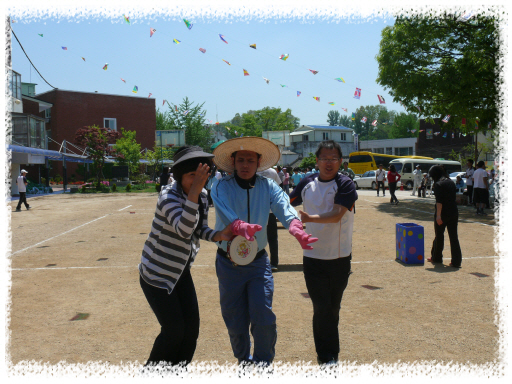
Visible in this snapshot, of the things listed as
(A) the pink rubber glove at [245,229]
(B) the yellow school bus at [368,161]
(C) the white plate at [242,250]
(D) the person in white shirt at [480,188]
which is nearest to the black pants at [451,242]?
(C) the white plate at [242,250]

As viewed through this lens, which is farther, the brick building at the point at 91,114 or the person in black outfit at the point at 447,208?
the brick building at the point at 91,114

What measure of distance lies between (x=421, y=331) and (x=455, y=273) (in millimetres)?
2919

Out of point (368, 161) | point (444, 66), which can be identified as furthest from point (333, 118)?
point (444, 66)

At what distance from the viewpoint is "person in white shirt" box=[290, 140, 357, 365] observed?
3.63 m

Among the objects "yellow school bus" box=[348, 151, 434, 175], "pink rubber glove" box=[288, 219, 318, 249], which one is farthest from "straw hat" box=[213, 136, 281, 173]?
"yellow school bus" box=[348, 151, 434, 175]

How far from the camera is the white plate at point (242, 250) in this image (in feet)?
10.2

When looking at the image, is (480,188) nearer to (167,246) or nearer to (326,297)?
(326,297)

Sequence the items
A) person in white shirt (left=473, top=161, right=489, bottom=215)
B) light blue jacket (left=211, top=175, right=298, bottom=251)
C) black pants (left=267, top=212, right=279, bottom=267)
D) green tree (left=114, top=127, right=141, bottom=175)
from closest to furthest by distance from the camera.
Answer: light blue jacket (left=211, top=175, right=298, bottom=251) < black pants (left=267, top=212, right=279, bottom=267) < person in white shirt (left=473, top=161, right=489, bottom=215) < green tree (left=114, top=127, right=141, bottom=175)

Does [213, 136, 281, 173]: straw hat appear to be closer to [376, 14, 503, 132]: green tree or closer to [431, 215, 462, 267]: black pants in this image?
[431, 215, 462, 267]: black pants

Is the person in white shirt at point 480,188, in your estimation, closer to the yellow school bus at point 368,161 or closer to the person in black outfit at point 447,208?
the person in black outfit at point 447,208

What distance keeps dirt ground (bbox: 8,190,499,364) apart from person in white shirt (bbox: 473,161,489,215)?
6358 mm

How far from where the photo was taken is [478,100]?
689 inches

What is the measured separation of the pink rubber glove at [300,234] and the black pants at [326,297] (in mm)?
657

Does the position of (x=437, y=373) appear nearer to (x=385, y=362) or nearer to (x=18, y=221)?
(x=385, y=362)
